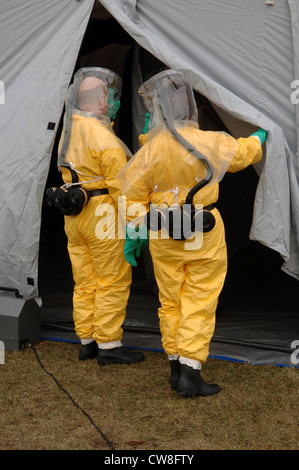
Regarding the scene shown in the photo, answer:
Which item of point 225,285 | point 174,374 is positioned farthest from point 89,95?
point 225,285

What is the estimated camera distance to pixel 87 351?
3605 millimetres

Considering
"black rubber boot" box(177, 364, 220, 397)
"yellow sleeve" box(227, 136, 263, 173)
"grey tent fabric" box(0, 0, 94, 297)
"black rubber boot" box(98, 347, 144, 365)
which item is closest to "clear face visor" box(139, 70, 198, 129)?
"yellow sleeve" box(227, 136, 263, 173)

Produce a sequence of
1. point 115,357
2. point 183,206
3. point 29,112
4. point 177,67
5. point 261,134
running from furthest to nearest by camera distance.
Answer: point 29,112 < point 115,357 < point 177,67 < point 261,134 < point 183,206

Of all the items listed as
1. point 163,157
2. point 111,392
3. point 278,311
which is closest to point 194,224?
point 163,157

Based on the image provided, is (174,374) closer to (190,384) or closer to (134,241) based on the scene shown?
(190,384)

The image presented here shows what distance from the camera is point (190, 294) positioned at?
3.03m

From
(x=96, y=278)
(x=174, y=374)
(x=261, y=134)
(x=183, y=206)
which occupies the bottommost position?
(x=174, y=374)

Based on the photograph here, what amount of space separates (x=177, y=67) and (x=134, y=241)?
37.7 inches

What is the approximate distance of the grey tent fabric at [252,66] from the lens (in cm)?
321

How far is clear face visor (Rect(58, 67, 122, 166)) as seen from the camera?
3410 mm

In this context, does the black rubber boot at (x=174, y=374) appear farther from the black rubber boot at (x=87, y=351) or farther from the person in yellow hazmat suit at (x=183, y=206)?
the black rubber boot at (x=87, y=351)

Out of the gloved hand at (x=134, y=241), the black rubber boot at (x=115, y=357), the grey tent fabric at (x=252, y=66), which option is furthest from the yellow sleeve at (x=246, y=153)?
the black rubber boot at (x=115, y=357)
